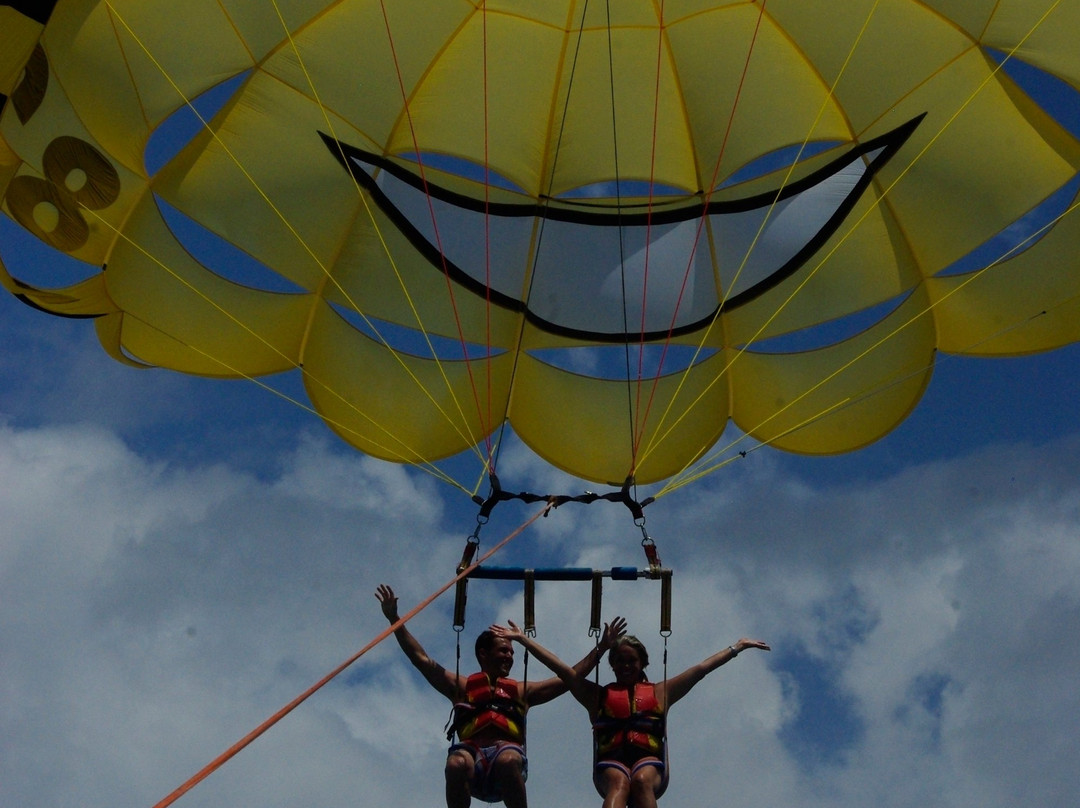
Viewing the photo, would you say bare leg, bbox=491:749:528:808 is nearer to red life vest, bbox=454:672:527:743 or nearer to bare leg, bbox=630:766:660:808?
red life vest, bbox=454:672:527:743

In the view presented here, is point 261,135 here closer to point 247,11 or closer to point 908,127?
point 247,11

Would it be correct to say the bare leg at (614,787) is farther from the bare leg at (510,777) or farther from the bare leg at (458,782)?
the bare leg at (458,782)

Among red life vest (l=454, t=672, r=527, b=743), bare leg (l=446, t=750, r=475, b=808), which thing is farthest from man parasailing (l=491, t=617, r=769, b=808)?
bare leg (l=446, t=750, r=475, b=808)

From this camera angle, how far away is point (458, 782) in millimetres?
6484

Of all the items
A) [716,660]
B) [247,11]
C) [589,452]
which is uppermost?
[247,11]

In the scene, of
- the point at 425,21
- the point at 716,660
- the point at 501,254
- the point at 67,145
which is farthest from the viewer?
the point at 501,254

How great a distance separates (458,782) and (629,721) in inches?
35.2

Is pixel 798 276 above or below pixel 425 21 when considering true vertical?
below

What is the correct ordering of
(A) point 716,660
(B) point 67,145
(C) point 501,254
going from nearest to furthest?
(A) point 716,660 < (B) point 67,145 < (C) point 501,254

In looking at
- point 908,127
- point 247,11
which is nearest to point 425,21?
point 247,11

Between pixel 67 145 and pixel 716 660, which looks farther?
pixel 67 145

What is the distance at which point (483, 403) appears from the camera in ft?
28.0

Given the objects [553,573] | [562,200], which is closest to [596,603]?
[553,573]

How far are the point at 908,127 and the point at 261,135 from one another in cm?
376
